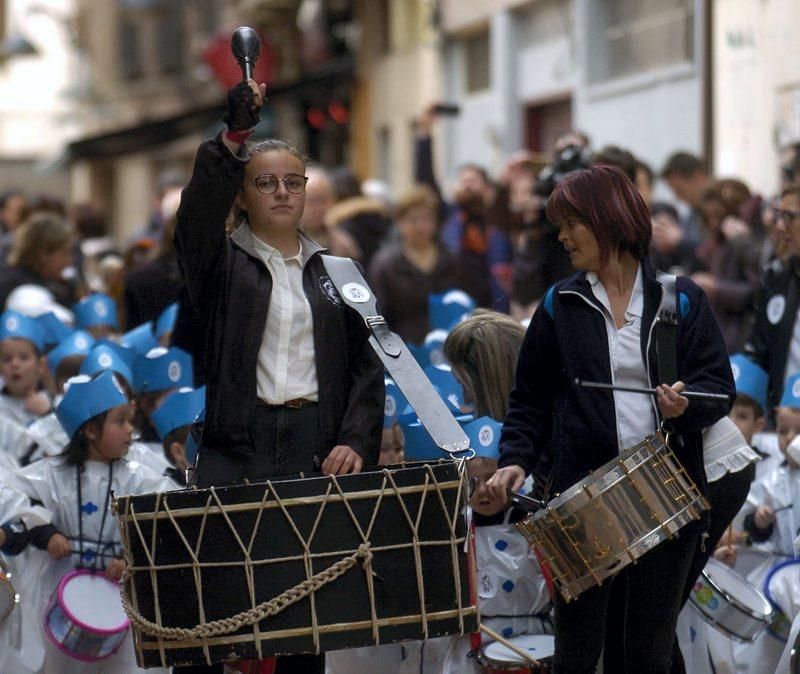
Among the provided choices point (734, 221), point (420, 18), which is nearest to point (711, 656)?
point (734, 221)

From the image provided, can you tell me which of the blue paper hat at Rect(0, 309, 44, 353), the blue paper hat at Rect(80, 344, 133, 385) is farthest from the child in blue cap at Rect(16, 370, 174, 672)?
the blue paper hat at Rect(0, 309, 44, 353)

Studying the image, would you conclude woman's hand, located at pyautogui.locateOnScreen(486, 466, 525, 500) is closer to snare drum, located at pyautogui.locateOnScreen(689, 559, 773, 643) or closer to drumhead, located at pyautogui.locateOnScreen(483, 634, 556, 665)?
drumhead, located at pyautogui.locateOnScreen(483, 634, 556, 665)

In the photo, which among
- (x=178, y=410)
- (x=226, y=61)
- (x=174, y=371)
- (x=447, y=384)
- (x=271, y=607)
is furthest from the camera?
(x=226, y=61)

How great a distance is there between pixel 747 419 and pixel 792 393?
1.58ft

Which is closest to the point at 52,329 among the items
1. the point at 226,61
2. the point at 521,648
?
the point at 521,648

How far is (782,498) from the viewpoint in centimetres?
761

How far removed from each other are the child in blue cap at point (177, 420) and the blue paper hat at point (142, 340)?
4.50 ft

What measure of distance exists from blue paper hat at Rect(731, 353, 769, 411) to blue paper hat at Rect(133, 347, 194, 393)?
96.7 inches

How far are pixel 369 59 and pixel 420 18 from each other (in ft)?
8.21

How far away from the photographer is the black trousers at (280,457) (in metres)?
5.56

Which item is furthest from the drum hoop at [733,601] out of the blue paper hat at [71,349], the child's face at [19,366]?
the child's face at [19,366]

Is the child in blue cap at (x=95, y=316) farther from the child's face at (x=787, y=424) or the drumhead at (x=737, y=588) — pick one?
the drumhead at (x=737, y=588)

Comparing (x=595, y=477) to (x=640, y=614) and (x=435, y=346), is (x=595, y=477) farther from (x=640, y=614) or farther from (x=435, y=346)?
(x=435, y=346)

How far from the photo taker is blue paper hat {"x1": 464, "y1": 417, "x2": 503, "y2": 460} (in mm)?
6809
